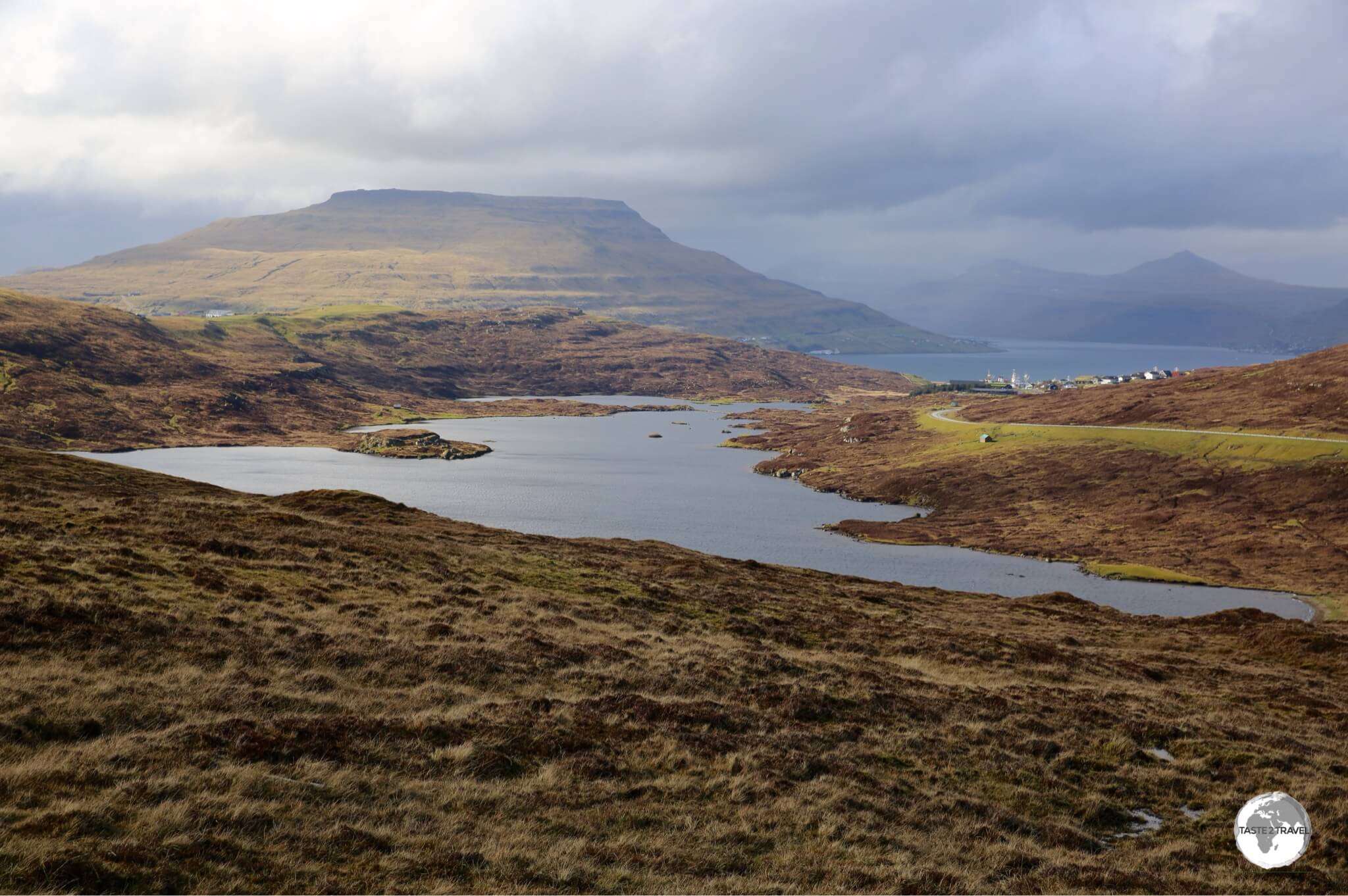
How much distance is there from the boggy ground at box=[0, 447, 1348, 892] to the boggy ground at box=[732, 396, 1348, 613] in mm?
68106

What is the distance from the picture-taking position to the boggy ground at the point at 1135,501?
357ft

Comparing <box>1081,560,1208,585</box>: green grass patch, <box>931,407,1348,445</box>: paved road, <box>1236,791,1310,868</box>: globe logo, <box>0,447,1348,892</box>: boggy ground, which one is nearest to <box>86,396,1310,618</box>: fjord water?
<box>1081,560,1208,585</box>: green grass patch

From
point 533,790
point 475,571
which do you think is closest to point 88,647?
point 533,790

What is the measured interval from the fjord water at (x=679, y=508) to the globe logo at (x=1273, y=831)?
71.6 metres

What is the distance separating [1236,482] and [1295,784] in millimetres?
122838

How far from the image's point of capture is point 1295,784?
2733 centimetres

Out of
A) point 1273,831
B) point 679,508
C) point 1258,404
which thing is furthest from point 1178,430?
point 1273,831

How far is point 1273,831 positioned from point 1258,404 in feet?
579

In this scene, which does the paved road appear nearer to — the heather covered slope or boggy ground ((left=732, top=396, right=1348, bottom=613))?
the heather covered slope

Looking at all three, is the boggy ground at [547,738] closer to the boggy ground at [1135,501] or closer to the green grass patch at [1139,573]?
the green grass patch at [1139,573]

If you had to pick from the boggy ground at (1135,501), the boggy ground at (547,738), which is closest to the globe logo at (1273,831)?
Result: the boggy ground at (547,738)

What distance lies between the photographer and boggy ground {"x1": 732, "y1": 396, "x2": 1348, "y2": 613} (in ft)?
357

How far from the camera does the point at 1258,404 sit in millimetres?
170500

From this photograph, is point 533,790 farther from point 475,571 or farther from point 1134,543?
point 1134,543
